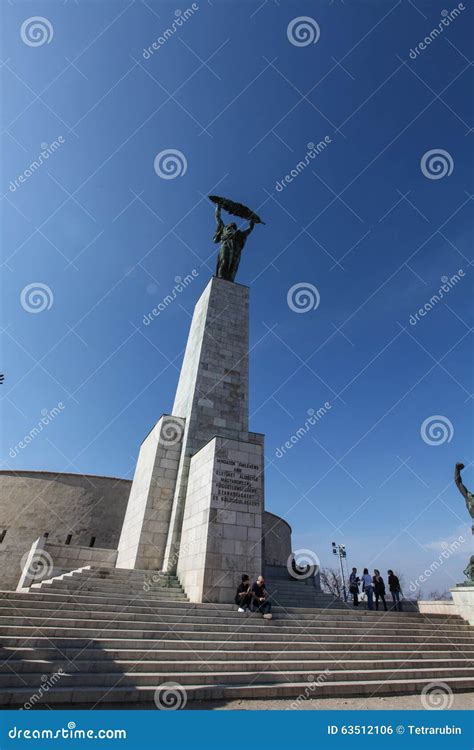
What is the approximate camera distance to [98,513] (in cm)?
2164

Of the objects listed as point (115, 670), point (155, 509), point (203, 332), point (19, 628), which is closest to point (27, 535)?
point (155, 509)

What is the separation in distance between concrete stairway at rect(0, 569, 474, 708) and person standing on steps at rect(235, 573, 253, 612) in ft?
0.97

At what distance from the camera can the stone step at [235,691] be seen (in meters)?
4.91

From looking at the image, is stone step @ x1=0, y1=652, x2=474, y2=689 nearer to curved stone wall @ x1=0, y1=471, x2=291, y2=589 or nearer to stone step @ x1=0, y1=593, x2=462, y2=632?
stone step @ x1=0, y1=593, x2=462, y2=632

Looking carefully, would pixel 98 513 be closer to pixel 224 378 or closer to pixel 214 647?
pixel 224 378

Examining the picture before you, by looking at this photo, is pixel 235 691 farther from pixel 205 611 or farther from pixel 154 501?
pixel 154 501

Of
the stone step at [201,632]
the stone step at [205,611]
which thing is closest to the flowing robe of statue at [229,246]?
the stone step at [205,611]

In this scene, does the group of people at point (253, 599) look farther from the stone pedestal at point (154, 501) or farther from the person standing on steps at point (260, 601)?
the stone pedestal at point (154, 501)

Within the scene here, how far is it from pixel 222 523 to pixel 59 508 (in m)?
14.3

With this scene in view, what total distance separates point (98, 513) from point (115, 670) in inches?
674

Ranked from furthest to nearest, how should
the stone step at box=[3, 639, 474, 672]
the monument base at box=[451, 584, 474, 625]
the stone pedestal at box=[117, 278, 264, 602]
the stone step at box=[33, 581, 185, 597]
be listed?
the monument base at box=[451, 584, 474, 625] → the stone pedestal at box=[117, 278, 264, 602] → the stone step at box=[33, 581, 185, 597] → the stone step at box=[3, 639, 474, 672]

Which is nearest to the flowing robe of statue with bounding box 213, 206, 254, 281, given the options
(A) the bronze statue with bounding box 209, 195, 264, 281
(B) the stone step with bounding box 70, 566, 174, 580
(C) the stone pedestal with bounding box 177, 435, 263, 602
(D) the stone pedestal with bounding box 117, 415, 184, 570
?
(A) the bronze statue with bounding box 209, 195, 264, 281

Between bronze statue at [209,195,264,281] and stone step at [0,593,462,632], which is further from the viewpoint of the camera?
bronze statue at [209,195,264,281]

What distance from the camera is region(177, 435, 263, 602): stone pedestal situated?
10.3 meters
